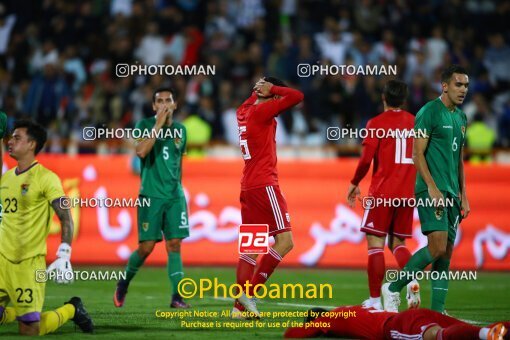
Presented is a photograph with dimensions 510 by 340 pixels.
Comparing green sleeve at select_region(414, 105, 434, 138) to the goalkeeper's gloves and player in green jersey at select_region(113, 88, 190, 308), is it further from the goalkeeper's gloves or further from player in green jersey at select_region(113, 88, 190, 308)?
the goalkeeper's gloves

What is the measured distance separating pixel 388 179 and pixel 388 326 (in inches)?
125

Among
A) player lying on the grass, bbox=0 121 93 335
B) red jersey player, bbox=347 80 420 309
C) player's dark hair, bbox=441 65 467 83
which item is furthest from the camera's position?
red jersey player, bbox=347 80 420 309

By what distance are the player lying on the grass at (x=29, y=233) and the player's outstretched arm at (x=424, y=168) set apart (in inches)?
131

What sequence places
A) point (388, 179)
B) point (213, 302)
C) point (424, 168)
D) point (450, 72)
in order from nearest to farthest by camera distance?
point (424, 168)
point (450, 72)
point (388, 179)
point (213, 302)

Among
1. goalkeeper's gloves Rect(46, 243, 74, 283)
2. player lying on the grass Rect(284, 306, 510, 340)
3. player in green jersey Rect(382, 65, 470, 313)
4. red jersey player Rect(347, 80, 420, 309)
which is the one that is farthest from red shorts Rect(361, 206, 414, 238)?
goalkeeper's gloves Rect(46, 243, 74, 283)

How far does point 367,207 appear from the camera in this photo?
11273mm

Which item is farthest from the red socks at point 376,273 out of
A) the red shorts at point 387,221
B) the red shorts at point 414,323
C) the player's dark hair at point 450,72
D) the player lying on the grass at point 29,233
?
the player lying on the grass at point 29,233

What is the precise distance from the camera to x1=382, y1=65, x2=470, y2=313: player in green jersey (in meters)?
10.2

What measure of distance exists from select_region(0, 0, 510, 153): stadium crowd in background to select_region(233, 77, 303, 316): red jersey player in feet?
23.8

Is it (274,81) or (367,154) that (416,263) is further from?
(274,81)

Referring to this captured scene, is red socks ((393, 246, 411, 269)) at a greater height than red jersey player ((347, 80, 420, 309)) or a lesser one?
lesser

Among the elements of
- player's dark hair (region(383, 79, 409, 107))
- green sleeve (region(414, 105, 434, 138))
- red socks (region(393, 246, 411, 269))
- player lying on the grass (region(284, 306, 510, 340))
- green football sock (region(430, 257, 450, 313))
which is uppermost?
player's dark hair (region(383, 79, 409, 107))

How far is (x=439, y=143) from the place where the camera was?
34.3 ft

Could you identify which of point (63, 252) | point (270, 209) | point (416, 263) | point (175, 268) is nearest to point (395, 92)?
point (270, 209)
